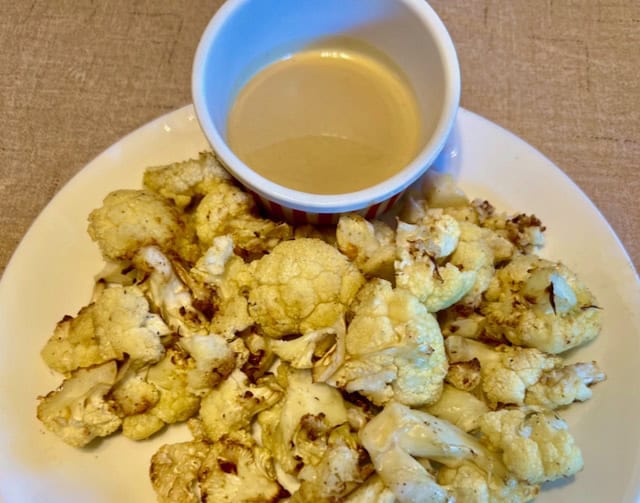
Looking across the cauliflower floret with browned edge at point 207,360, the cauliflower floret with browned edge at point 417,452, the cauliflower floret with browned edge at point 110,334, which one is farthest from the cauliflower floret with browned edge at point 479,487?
the cauliflower floret with browned edge at point 110,334

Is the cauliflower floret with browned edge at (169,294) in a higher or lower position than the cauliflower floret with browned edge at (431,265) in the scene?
lower

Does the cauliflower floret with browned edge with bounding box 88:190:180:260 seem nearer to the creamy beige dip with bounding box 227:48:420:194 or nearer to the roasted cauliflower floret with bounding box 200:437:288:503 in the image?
the creamy beige dip with bounding box 227:48:420:194

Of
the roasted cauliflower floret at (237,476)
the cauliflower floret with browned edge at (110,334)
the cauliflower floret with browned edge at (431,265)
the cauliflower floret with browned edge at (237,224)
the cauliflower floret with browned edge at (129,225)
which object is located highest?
the cauliflower floret with browned edge at (431,265)

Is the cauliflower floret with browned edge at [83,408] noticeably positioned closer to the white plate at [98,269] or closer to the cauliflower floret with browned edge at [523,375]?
the white plate at [98,269]

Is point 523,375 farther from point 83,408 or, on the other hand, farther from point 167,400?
point 83,408

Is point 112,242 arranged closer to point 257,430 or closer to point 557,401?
point 257,430

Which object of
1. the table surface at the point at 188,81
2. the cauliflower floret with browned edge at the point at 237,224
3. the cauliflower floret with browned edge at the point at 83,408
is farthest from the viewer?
the table surface at the point at 188,81
